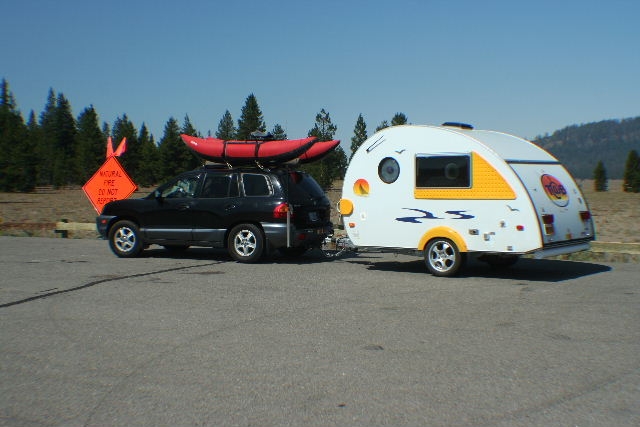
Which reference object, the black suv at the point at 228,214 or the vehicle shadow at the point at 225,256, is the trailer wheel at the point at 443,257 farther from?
the vehicle shadow at the point at 225,256

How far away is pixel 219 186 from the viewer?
14031 mm

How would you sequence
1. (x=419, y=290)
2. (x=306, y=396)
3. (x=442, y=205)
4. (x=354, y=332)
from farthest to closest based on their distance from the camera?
1. (x=442, y=205)
2. (x=419, y=290)
3. (x=354, y=332)
4. (x=306, y=396)

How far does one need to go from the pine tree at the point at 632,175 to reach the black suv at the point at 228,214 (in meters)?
63.4

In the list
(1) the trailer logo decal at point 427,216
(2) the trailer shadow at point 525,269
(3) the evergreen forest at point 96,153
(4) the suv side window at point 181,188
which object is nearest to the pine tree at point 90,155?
(3) the evergreen forest at point 96,153

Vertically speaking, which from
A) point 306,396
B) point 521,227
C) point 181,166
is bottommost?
point 306,396

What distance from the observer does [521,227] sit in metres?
10.9

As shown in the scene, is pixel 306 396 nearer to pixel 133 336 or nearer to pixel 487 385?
pixel 487 385

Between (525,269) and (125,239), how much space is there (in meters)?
8.04

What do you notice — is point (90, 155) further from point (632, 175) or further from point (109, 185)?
point (109, 185)

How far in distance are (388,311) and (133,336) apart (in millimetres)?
3093

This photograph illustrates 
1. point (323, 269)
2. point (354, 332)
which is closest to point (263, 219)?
point (323, 269)

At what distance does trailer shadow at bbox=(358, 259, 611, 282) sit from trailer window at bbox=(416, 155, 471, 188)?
1.58 m

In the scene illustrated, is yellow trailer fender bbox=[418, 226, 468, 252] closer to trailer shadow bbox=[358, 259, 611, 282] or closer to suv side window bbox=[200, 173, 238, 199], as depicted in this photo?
trailer shadow bbox=[358, 259, 611, 282]

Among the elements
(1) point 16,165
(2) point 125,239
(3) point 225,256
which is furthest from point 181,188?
(1) point 16,165
